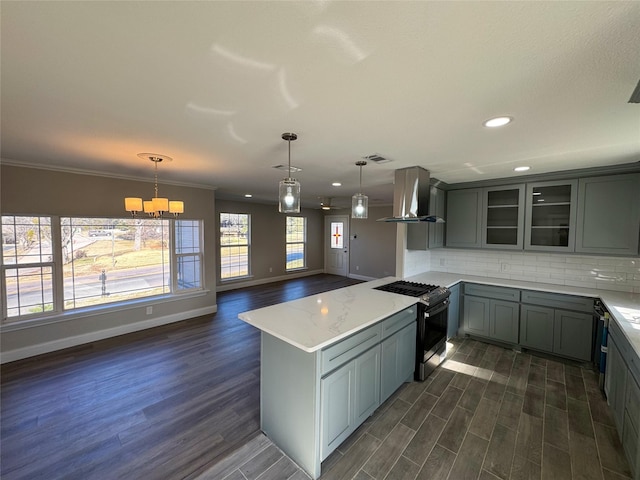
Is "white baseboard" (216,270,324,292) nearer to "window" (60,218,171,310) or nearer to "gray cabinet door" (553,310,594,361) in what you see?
"window" (60,218,171,310)

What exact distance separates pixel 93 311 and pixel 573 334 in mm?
6154

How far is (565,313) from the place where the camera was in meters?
3.03

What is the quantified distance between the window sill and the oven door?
3.85m

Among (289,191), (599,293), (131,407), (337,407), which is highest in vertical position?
(289,191)

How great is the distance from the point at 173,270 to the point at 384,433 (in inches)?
161

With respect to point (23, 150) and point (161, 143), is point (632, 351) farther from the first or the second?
point (23, 150)

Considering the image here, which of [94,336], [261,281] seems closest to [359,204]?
[94,336]

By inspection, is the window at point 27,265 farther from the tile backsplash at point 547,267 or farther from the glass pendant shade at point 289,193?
the tile backsplash at point 547,267

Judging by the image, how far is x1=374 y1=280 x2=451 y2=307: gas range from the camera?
8.93 feet

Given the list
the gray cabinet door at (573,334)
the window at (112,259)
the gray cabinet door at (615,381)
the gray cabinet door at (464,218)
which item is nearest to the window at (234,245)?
the window at (112,259)

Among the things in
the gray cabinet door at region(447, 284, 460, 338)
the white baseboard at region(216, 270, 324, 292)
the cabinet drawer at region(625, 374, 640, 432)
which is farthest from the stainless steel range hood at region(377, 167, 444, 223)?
the white baseboard at region(216, 270, 324, 292)

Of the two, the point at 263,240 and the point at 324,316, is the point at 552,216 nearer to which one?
the point at 324,316

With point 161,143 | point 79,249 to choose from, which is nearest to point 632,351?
point 161,143

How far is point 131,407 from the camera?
236 cm
